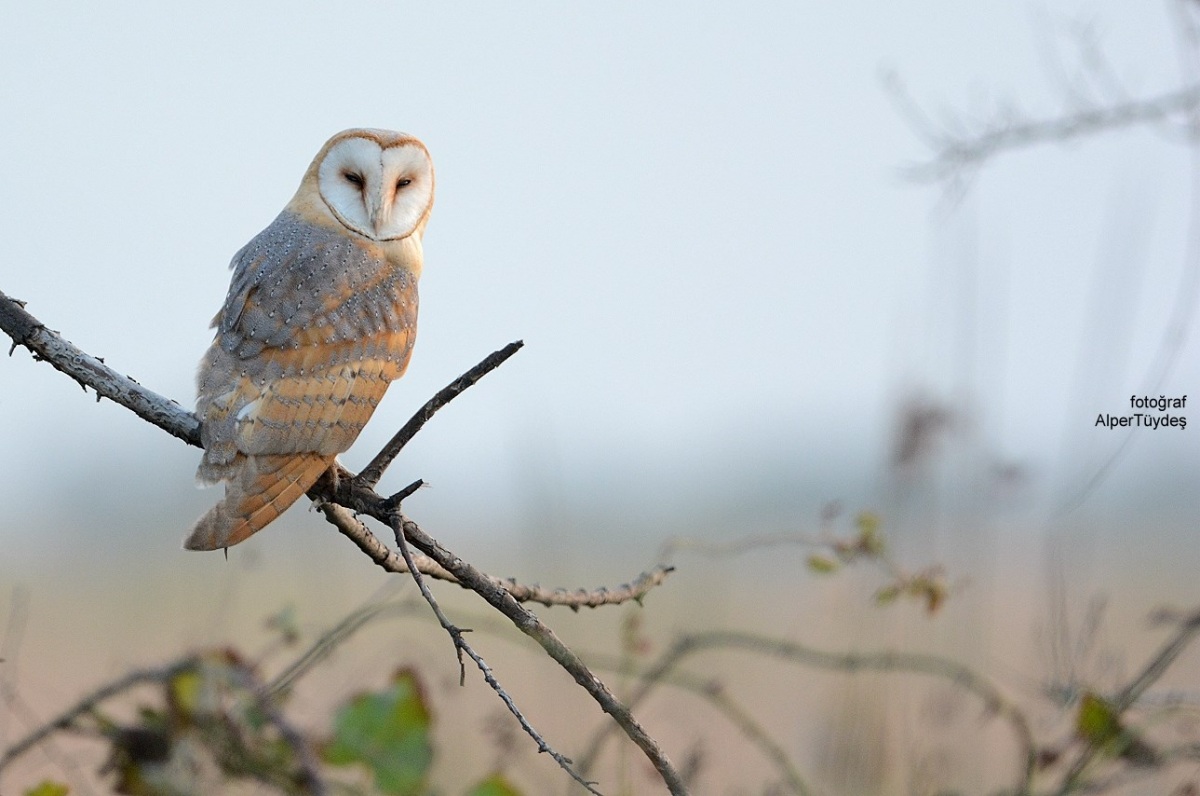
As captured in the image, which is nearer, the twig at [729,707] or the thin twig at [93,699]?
the thin twig at [93,699]

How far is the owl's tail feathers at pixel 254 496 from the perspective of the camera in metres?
2.68

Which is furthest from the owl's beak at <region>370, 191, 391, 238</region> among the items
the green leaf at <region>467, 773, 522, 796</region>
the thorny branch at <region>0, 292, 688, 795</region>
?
the green leaf at <region>467, 773, 522, 796</region>

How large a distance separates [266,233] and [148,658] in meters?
1.23

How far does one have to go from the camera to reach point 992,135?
448cm

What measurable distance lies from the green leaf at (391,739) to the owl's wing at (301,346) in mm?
563

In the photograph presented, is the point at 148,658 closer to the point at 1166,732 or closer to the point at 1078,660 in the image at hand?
the point at 1078,660

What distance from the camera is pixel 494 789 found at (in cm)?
271

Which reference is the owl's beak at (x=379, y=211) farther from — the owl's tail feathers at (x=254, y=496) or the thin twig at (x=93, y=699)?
the thin twig at (x=93, y=699)

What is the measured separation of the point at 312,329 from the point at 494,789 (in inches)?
48.4

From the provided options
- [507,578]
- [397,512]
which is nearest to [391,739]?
[507,578]

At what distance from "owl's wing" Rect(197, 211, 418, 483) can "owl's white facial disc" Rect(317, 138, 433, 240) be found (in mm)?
123

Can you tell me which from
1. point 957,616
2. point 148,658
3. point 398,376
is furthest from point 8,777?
point 957,616

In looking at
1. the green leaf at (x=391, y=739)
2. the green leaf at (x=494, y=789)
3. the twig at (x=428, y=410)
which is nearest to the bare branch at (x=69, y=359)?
the twig at (x=428, y=410)

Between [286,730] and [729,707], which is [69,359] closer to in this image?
[286,730]
